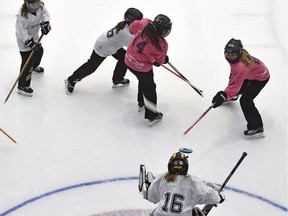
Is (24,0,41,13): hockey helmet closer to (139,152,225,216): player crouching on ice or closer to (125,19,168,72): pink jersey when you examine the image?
(125,19,168,72): pink jersey

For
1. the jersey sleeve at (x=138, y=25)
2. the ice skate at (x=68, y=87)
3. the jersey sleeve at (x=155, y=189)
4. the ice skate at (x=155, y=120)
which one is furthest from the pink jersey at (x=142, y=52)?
the jersey sleeve at (x=155, y=189)

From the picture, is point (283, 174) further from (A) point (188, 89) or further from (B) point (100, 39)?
(B) point (100, 39)

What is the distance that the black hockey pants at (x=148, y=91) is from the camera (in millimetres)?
4414

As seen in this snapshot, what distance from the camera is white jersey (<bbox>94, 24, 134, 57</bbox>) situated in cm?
459

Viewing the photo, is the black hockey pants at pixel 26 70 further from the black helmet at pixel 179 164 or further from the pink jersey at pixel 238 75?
the black helmet at pixel 179 164

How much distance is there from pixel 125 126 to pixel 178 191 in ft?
5.18

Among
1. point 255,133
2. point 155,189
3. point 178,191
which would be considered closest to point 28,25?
point 255,133

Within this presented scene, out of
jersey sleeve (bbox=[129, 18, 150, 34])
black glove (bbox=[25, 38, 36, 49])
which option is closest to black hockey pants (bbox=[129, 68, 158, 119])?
jersey sleeve (bbox=[129, 18, 150, 34])

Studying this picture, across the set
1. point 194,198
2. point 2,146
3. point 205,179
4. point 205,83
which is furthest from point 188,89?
point 194,198

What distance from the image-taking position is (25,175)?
3984mm

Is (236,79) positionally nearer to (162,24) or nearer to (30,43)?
(162,24)

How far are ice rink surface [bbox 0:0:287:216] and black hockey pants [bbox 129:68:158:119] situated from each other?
0.13 metres

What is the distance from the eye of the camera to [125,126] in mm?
4531

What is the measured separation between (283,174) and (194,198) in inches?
47.4
